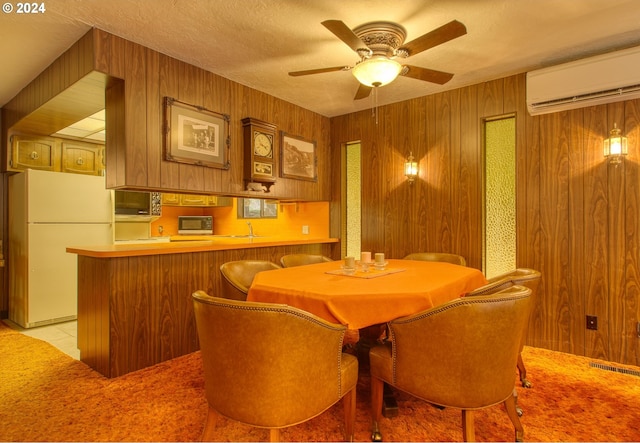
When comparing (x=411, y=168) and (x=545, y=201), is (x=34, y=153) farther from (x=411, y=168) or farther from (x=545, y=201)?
(x=545, y=201)

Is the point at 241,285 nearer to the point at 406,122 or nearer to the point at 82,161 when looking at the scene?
the point at 406,122

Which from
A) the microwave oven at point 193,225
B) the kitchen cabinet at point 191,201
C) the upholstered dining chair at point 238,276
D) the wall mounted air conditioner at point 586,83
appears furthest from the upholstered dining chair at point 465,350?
the microwave oven at point 193,225

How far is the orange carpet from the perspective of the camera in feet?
5.82

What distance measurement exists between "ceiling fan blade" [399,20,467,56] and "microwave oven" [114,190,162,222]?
155 inches

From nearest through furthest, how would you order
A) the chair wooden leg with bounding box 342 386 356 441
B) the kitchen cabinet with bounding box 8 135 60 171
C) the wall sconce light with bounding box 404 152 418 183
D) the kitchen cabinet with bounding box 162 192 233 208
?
the chair wooden leg with bounding box 342 386 356 441 → the wall sconce light with bounding box 404 152 418 183 → the kitchen cabinet with bounding box 8 135 60 171 → the kitchen cabinet with bounding box 162 192 233 208

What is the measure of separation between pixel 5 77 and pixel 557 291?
539 centimetres

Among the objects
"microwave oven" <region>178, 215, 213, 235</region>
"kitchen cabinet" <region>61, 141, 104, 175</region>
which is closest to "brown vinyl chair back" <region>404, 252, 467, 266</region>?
"microwave oven" <region>178, 215, 213, 235</region>

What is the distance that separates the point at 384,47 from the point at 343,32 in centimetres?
66

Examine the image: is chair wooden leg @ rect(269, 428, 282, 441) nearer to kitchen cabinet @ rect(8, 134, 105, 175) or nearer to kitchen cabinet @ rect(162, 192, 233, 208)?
kitchen cabinet @ rect(8, 134, 105, 175)

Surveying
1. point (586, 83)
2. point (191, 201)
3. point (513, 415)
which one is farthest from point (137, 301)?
point (586, 83)

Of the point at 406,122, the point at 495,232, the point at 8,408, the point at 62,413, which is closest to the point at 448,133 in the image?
the point at 406,122

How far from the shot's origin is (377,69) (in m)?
2.18

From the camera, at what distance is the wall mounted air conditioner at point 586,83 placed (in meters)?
2.59

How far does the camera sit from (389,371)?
1.62 m
